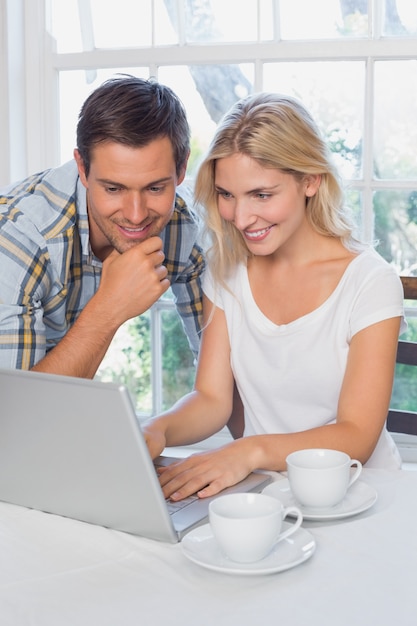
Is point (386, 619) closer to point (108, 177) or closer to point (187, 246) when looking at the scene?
point (108, 177)

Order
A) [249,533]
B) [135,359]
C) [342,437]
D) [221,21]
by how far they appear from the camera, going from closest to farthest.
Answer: [249,533]
[342,437]
[221,21]
[135,359]

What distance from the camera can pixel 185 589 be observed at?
0.87 metres

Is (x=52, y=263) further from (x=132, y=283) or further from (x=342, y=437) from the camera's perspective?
(x=342, y=437)

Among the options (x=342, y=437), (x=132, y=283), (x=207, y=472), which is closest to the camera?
(x=207, y=472)

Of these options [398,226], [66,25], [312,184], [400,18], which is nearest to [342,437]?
[312,184]

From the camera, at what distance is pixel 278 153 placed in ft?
5.06

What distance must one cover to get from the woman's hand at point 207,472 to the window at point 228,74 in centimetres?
128

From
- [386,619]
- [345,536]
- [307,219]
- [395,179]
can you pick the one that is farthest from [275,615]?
[395,179]

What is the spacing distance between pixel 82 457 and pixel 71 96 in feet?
6.55

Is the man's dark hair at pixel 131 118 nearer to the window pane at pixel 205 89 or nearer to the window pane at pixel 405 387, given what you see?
the window pane at pixel 205 89

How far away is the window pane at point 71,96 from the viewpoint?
2717 mm

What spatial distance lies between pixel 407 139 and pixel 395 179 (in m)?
0.12

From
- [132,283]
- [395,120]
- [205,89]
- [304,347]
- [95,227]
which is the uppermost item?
[205,89]

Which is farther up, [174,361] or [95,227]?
[95,227]
